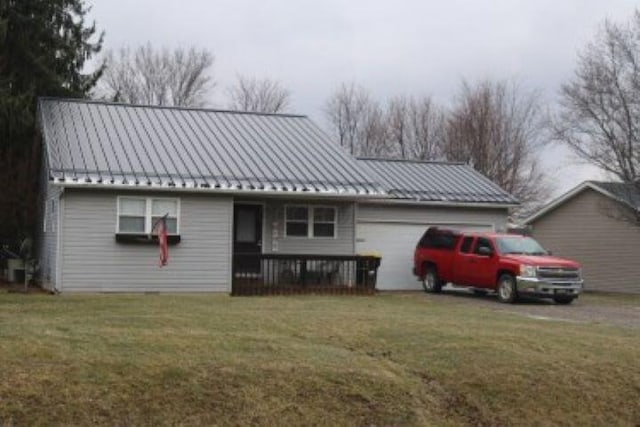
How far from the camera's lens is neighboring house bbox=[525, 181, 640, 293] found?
31.9 m

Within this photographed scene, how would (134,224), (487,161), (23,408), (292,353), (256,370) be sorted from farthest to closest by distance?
1. (487,161)
2. (134,224)
3. (292,353)
4. (256,370)
5. (23,408)

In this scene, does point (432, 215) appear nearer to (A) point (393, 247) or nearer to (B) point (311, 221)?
(A) point (393, 247)

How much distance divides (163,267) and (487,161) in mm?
34781

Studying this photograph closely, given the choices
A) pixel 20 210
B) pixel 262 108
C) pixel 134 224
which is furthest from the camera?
pixel 262 108

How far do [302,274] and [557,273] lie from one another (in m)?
6.31

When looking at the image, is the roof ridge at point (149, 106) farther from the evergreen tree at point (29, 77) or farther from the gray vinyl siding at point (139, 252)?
the gray vinyl siding at point (139, 252)

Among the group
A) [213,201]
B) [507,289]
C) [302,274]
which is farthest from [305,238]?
[507,289]

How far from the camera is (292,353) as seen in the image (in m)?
10.3

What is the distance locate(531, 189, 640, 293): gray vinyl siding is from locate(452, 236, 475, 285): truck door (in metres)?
11.2

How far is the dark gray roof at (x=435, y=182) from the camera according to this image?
26719 mm

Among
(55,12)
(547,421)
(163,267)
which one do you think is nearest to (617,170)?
(163,267)

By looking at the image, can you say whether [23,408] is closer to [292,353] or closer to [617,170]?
[292,353]

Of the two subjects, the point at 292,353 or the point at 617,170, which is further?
the point at 617,170

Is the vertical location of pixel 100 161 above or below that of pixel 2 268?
above
